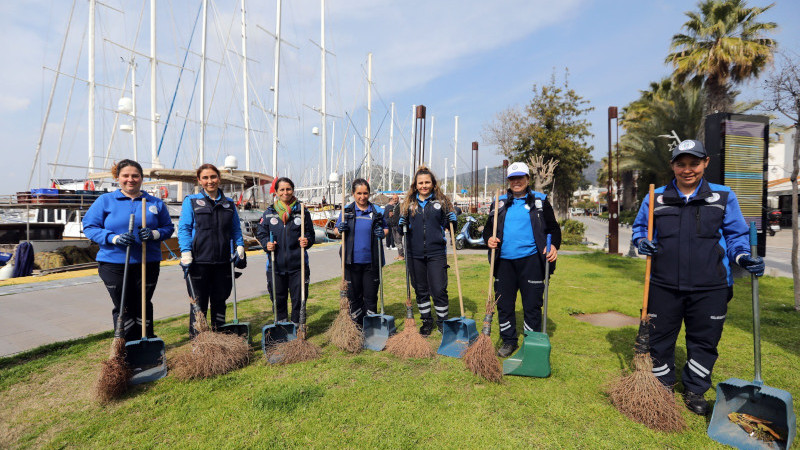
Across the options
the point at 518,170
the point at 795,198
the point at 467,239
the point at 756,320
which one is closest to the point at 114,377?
the point at 518,170

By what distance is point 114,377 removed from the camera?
3254 millimetres

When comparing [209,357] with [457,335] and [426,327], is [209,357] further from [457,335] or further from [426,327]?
[457,335]

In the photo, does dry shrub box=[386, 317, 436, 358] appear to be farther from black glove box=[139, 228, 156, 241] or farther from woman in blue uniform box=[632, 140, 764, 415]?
black glove box=[139, 228, 156, 241]

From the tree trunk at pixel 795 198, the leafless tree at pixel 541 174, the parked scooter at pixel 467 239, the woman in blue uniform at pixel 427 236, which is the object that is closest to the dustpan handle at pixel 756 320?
the woman in blue uniform at pixel 427 236

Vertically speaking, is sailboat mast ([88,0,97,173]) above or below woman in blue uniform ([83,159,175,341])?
above

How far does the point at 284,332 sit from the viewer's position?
4.32 meters

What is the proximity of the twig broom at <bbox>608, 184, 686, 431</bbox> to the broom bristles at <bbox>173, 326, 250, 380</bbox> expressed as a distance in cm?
Answer: 353

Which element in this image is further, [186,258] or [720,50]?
[720,50]

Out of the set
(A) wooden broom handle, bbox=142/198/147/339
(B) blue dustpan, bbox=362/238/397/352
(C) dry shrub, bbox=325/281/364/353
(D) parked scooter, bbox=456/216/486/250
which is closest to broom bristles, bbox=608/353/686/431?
(B) blue dustpan, bbox=362/238/397/352

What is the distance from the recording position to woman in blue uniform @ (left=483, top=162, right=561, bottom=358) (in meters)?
3.95

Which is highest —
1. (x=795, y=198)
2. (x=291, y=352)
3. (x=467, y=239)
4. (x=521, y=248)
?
(x=795, y=198)

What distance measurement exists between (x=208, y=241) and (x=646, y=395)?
14.1 feet

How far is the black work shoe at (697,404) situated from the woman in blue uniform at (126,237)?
194 inches

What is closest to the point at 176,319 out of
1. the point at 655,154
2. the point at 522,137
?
the point at 522,137
